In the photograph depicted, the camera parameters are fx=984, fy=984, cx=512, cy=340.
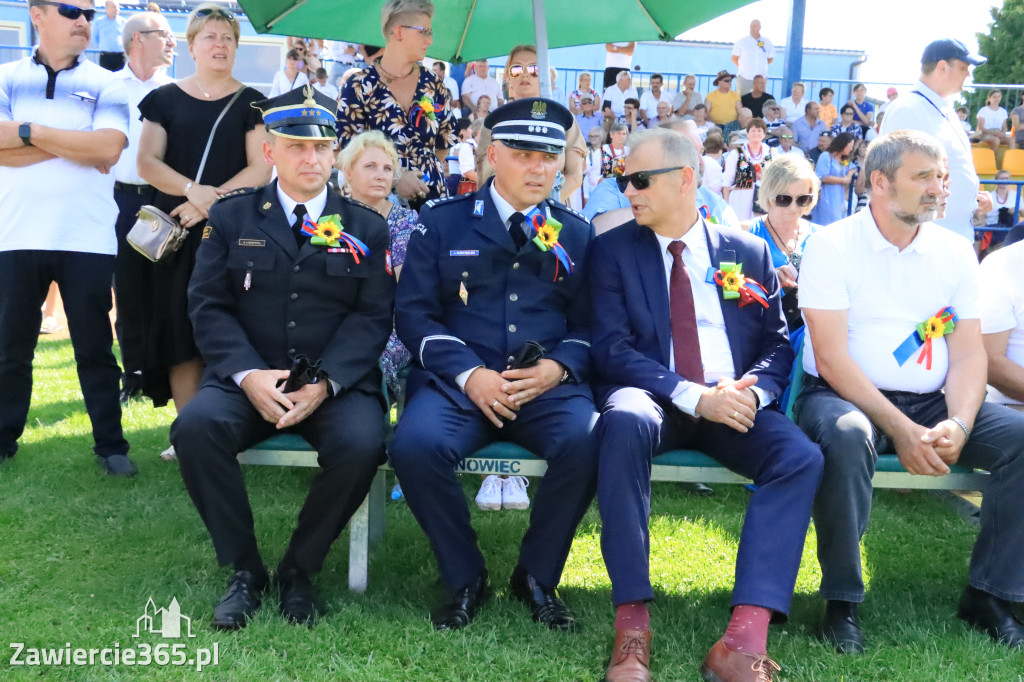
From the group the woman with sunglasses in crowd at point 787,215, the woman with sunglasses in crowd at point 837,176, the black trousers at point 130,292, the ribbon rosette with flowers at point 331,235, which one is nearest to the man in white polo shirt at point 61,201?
the black trousers at point 130,292

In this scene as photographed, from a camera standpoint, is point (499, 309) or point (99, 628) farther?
point (499, 309)

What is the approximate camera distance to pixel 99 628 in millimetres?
3418

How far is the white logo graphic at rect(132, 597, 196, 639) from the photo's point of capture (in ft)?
11.1

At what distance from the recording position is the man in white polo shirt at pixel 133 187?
5.11 m

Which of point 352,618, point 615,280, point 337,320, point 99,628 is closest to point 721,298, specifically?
point 615,280

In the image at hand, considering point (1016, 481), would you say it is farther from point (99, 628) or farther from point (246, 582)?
point (99, 628)

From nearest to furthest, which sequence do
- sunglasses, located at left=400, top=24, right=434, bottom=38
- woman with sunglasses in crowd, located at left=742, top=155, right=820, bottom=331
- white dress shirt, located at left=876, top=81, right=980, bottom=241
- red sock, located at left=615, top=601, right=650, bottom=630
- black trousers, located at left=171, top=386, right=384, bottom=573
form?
red sock, located at left=615, top=601, right=650, bottom=630, black trousers, located at left=171, top=386, right=384, bottom=573, woman with sunglasses in crowd, located at left=742, top=155, right=820, bottom=331, sunglasses, located at left=400, top=24, right=434, bottom=38, white dress shirt, located at left=876, top=81, right=980, bottom=241

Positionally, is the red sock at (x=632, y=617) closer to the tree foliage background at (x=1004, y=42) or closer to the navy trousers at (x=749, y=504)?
the navy trousers at (x=749, y=504)

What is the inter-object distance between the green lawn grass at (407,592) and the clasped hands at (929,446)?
0.59 meters

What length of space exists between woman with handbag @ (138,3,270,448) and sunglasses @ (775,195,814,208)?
2593 mm

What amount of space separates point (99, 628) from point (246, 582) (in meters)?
0.51

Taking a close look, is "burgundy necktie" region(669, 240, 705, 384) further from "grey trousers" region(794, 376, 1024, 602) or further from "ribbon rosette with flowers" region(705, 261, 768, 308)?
"grey trousers" region(794, 376, 1024, 602)

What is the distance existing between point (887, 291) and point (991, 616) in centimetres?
126

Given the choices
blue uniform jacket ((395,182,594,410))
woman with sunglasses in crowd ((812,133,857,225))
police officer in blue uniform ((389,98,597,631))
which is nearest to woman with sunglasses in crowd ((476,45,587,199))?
police officer in blue uniform ((389,98,597,631))
